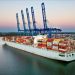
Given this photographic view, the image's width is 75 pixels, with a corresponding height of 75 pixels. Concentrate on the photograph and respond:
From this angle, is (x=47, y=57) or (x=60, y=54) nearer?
(x=60, y=54)

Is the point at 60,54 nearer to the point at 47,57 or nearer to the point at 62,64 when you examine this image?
the point at 62,64

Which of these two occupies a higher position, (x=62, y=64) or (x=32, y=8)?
(x=32, y=8)

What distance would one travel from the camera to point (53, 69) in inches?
719

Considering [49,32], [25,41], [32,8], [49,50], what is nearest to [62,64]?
[49,50]

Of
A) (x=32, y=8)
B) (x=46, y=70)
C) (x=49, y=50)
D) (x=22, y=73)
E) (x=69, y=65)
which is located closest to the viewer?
(x=22, y=73)

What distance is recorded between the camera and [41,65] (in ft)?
66.0

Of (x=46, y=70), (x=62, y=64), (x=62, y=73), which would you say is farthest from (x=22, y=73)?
(x=62, y=64)

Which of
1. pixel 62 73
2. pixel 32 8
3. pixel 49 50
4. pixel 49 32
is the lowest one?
pixel 62 73

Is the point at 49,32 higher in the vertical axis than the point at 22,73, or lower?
higher

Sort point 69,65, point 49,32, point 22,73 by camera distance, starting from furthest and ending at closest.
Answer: point 49,32
point 69,65
point 22,73

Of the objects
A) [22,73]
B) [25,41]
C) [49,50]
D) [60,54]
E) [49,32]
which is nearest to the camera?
[22,73]

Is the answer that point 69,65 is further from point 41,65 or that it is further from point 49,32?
point 49,32

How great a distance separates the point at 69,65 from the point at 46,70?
10.2ft

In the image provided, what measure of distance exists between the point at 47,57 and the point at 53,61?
2.25 m
